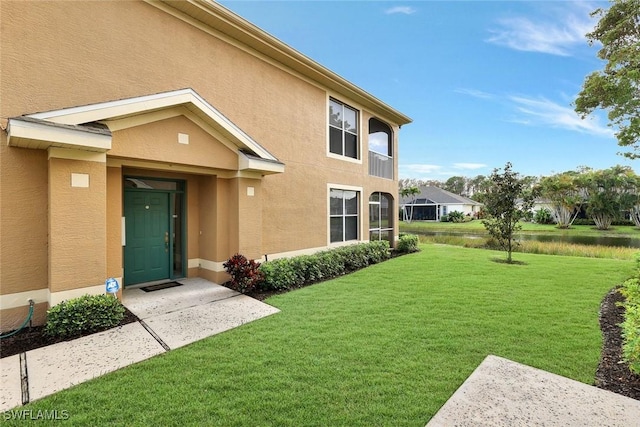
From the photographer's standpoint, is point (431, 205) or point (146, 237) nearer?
point (146, 237)

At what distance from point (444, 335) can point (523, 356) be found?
3.47ft

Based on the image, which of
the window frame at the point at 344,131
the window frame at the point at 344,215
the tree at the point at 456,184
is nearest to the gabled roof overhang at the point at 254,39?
the window frame at the point at 344,131

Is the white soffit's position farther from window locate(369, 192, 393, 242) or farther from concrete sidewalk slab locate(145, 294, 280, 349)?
window locate(369, 192, 393, 242)

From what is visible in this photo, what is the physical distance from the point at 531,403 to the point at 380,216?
11.6m

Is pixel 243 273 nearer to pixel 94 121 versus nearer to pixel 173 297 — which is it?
pixel 173 297

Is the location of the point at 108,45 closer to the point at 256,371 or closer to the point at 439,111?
the point at 256,371

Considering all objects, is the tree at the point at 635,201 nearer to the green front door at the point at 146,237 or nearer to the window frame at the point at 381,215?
the window frame at the point at 381,215

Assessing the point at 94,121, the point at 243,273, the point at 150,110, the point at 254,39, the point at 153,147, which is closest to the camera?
the point at 94,121

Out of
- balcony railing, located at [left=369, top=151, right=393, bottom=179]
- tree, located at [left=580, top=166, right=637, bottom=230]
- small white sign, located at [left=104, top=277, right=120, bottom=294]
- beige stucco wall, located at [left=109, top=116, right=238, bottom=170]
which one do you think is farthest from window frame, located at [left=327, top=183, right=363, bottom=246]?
tree, located at [left=580, top=166, right=637, bottom=230]

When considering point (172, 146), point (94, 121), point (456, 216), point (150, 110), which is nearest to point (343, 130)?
point (172, 146)

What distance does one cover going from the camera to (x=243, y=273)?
704cm

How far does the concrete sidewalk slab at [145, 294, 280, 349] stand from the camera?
470 cm

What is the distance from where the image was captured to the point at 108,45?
614 centimetres

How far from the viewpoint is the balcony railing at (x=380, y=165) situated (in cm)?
1385
